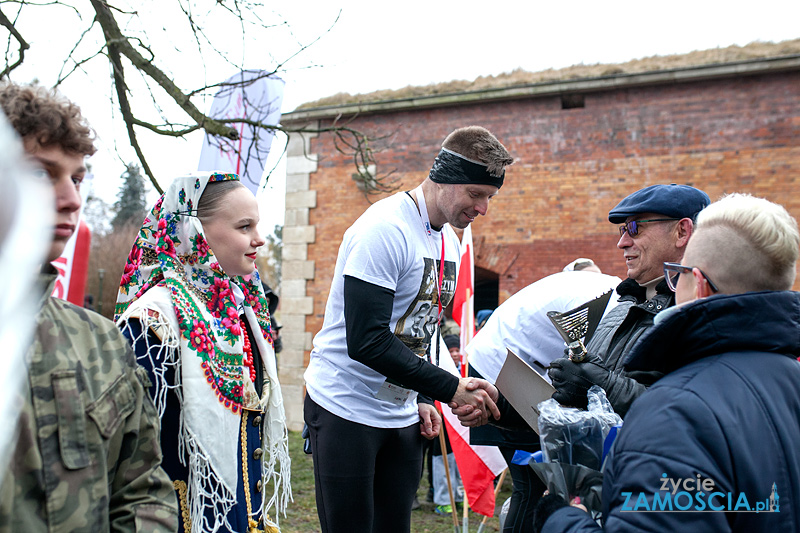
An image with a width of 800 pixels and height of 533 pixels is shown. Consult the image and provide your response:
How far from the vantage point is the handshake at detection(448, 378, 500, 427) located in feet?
8.94

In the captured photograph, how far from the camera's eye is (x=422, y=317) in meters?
2.94

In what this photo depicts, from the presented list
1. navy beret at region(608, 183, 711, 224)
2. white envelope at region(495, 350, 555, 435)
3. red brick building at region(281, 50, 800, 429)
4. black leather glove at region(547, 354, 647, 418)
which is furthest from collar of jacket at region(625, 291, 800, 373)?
red brick building at region(281, 50, 800, 429)

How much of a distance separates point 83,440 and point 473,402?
1.71m

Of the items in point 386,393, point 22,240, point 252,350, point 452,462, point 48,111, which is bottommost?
point 452,462

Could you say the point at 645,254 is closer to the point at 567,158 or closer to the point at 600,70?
the point at 567,158

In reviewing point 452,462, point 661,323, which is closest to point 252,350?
point 661,323

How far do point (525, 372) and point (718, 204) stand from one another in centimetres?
96

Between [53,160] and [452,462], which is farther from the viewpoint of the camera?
[452,462]

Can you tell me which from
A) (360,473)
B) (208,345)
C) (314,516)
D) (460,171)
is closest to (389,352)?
(360,473)

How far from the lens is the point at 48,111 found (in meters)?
1.38

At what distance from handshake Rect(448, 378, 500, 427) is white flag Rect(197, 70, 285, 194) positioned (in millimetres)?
3452

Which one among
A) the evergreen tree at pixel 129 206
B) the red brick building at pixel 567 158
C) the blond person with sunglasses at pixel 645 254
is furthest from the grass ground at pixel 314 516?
the evergreen tree at pixel 129 206

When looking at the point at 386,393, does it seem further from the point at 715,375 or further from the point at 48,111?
the point at 48,111

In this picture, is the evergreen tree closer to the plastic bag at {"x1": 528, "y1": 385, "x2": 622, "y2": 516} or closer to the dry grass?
the dry grass
